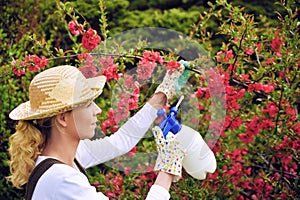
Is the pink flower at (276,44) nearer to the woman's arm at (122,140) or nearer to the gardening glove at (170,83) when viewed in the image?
the gardening glove at (170,83)

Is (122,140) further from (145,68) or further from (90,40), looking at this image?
(90,40)

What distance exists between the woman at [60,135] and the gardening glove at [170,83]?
317mm

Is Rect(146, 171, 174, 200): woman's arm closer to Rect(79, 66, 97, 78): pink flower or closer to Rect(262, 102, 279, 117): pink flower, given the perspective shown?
Rect(79, 66, 97, 78): pink flower

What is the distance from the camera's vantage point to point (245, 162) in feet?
11.9

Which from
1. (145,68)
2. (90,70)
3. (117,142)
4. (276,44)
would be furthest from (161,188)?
(276,44)

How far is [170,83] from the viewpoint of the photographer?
8.80 feet

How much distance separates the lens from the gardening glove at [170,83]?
2658 mm

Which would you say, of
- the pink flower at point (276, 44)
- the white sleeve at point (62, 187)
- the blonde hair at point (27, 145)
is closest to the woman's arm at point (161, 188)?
the white sleeve at point (62, 187)

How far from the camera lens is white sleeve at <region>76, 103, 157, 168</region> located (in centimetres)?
272

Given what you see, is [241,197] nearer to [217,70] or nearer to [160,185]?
[217,70]

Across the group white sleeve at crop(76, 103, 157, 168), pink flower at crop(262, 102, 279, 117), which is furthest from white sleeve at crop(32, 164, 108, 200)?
pink flower at crop(262, 102, 279, 117)

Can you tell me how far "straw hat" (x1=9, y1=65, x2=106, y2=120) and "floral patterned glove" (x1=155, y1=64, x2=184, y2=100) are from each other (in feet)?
1.31

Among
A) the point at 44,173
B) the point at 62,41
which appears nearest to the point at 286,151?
the point at 44,173

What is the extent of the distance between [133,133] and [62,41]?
263 centimetres
